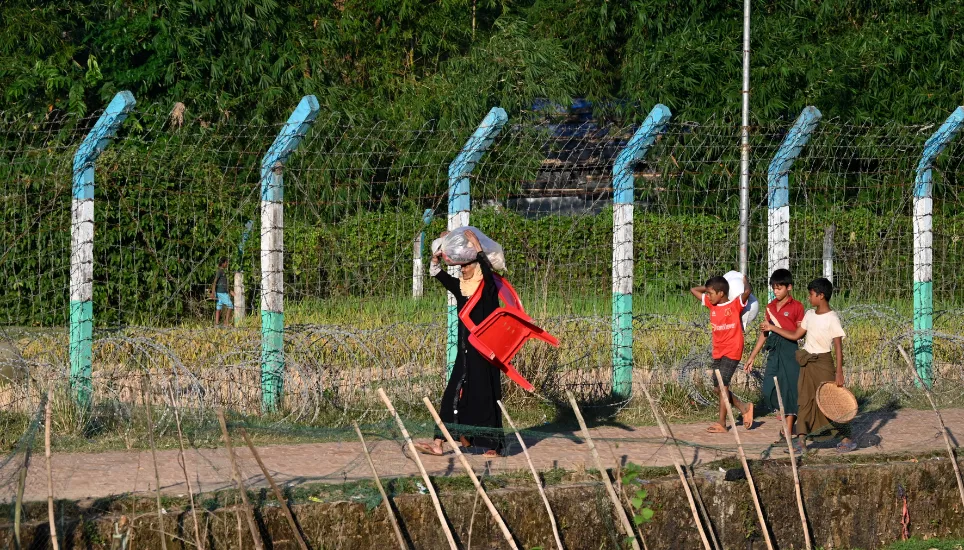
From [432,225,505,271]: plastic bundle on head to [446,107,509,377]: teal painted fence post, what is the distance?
3.65 feet

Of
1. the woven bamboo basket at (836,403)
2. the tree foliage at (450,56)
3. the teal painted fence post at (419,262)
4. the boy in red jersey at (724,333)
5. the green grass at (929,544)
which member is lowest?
the green grass at (929,544)

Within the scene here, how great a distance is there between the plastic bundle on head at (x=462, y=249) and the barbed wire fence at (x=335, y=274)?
112 centimetres

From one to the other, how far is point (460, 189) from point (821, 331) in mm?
2680

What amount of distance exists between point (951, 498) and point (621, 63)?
1723 centimetres

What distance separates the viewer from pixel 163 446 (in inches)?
283

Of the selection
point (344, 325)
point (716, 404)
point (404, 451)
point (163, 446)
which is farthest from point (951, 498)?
point (163, 446)

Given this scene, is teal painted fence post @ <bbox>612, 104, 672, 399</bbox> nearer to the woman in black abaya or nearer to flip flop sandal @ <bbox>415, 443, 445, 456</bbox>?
the woman in black abaya

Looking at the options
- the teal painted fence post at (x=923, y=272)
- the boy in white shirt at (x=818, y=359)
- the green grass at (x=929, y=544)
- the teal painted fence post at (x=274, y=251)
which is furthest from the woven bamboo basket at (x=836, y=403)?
the teal painted fence post at (x=274, y=251)

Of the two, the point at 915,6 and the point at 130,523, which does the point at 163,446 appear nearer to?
the point at 130,523

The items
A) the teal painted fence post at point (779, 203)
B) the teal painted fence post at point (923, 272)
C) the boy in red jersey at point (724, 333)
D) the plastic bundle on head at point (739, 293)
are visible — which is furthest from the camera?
the teal painted fence post at point (923, 272)

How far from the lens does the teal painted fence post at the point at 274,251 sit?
799 cm

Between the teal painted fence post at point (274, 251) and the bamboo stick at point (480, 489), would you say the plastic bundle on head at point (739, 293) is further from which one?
the bamboo stick at point (480, 489)

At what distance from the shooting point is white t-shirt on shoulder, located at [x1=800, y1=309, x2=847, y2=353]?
7.83 m

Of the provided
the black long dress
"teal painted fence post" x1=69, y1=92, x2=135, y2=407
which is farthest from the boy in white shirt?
"teal painted fence post" x1=69, y1=92, x2=135, y2=407
